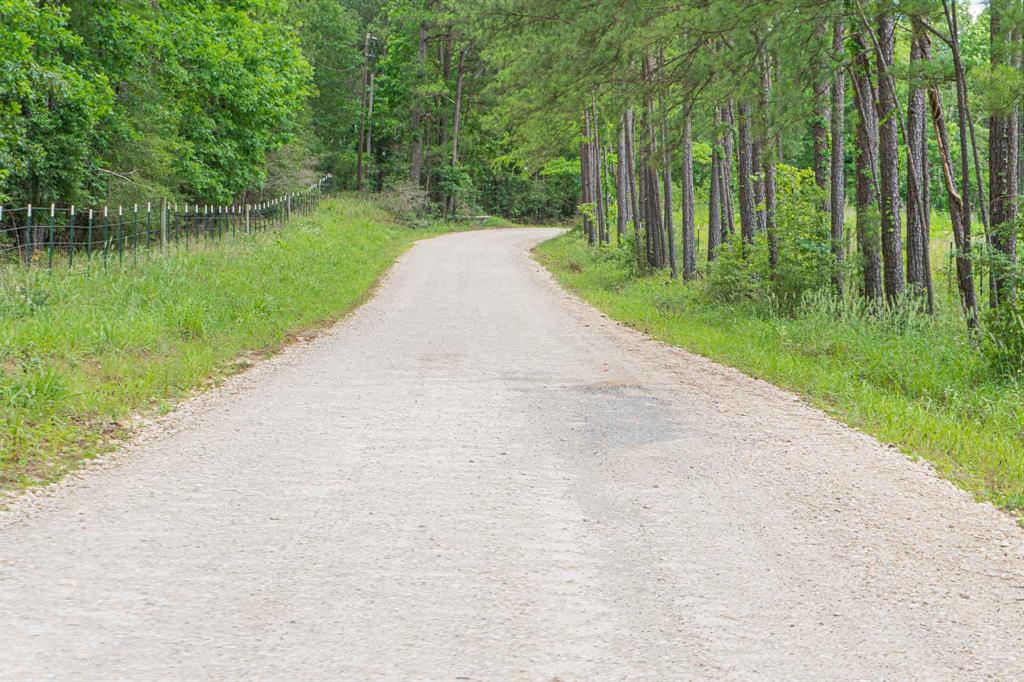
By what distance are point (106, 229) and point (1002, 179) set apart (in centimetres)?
1554

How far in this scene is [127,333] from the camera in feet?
35.5

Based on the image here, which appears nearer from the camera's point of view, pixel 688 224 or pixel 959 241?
pixel 959 241

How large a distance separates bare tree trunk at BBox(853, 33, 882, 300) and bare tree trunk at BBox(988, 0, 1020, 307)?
89.1 inches

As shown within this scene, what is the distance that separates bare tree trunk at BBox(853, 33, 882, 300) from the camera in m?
14.0

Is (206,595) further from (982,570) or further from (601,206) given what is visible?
(601,206)

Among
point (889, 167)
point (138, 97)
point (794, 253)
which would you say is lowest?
point (794, 253)

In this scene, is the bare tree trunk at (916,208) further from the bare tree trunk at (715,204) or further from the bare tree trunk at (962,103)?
the bare tree trunk at (715,204)

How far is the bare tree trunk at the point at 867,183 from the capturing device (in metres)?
14.0

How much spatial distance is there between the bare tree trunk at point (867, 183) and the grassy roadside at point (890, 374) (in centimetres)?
128

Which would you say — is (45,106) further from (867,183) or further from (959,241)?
(959,241)

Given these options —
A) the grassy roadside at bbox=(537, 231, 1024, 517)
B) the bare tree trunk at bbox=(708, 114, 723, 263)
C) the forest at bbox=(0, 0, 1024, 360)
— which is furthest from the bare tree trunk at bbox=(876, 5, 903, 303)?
the bare tree trunk at bbox=(708, 114, 723, 263)

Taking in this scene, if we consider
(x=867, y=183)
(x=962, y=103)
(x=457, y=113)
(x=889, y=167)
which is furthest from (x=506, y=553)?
(x=457, y=113)

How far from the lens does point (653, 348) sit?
13648mm

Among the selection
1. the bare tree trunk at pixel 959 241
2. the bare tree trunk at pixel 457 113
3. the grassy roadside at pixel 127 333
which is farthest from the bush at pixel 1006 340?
the bare tree trunk at pixel 457 113
